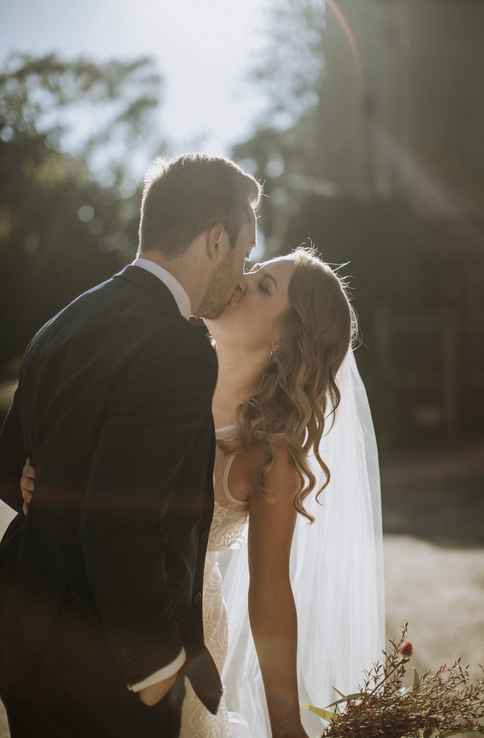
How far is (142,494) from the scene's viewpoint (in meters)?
1.81

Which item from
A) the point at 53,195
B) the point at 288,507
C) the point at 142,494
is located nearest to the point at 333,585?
the point at 288,507

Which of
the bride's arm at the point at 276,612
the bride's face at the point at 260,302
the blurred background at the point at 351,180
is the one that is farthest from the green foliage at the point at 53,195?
the bride's arm at the point at 276,612

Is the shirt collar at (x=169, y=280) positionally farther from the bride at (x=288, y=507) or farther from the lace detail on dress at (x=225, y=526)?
the lace detail on dress at (x=225, y=526)

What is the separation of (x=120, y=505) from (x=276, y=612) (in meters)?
1.01

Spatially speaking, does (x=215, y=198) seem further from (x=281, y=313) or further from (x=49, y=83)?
(x=49, y=83)

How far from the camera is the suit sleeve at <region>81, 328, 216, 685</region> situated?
5.80 feet

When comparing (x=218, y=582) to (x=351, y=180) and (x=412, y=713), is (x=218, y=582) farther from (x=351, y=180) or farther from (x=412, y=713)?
(x=351, y=180)

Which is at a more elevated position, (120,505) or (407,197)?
(407,197)

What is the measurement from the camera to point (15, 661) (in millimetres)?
2021

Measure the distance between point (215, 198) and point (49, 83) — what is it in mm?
21694

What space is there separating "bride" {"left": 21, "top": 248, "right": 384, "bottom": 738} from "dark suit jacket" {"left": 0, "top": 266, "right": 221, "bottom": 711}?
602 mm

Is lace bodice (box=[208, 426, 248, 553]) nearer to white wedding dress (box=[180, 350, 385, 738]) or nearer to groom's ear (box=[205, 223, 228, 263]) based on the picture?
white wedding dress (box=[180, 350, 385, 738])

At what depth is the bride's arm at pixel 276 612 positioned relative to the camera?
2500mm

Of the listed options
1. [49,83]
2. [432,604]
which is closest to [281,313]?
[432,604]
